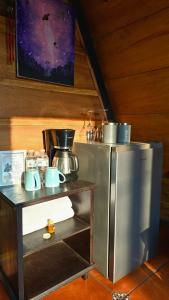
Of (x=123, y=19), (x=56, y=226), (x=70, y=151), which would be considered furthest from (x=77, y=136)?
(x=123, y=19)

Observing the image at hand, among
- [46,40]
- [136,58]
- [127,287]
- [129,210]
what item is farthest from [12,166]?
[136,58]

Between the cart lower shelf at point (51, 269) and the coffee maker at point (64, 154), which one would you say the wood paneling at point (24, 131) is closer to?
the coffee maker at point (64, 154)

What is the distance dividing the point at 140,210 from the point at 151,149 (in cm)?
43

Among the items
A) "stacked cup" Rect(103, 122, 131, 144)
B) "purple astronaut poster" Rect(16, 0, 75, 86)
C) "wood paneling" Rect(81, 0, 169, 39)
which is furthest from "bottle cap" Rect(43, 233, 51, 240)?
"wood paneling" Rect(81, 0, 169, 39)

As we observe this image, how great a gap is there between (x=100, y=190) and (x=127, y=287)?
0.64 meters

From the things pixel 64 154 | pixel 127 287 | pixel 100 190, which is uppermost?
pixel 64 154

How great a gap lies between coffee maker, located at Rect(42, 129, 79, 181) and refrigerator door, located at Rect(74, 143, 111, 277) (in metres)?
0.08

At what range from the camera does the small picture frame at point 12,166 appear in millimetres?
1424

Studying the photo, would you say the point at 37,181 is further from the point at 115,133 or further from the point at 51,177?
the point at 115,133

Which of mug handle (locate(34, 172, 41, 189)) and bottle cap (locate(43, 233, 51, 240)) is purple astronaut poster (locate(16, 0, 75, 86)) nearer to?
mug handle (locate(34, 172, 41, 189))

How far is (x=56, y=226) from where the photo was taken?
57.4 inches

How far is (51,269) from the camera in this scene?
1460 millimetres

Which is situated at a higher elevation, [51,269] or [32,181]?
[32,181]

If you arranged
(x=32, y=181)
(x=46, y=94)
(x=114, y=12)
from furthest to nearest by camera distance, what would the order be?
1. (x=46, y=94)
2. (x=114, y=12)
3. (x=32, y=181)
